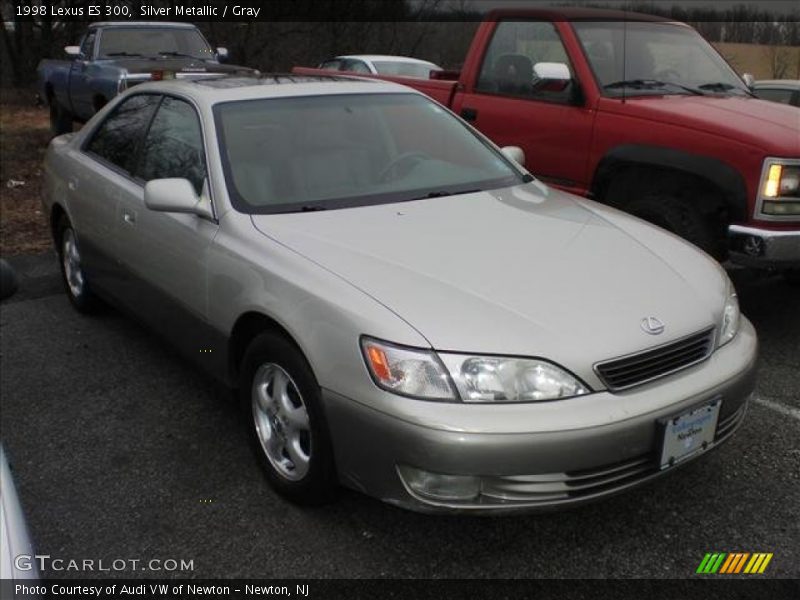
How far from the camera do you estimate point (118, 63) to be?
964 centimetres

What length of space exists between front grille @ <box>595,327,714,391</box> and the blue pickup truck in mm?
7893

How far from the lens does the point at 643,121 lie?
180 inches

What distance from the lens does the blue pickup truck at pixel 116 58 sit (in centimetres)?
960

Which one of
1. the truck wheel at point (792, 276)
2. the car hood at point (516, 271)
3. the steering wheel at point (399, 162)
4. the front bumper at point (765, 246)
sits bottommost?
the truck wheel at point (792, 276)

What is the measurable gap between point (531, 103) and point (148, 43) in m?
7.02

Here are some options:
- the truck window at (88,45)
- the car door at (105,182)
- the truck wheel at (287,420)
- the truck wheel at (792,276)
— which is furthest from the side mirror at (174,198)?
the truck window at (88,45)

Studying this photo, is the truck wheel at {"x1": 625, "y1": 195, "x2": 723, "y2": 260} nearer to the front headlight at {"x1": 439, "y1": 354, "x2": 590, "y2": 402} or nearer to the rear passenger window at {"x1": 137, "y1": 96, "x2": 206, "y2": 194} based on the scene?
the front headlight at {"x1": 439, "y1": 354, "x2": 590, "y2": 402}

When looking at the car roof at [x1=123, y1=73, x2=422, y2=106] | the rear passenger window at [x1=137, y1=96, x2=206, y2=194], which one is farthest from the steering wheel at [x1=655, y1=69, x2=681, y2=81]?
the rear passenger window at [x1=137, y1=96, x2=206, y2=194]

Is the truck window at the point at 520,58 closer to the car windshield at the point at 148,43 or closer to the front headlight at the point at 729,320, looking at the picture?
the front headlight at the point at 729,320

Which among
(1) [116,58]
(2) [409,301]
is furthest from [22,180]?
(2) [409,301]

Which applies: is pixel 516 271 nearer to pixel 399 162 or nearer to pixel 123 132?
pixel 399 162

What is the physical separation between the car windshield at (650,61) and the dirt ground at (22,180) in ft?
15.7

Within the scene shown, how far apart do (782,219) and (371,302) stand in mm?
2682

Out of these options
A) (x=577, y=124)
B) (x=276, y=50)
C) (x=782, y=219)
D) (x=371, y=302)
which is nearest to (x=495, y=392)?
(x=371, y=302)
